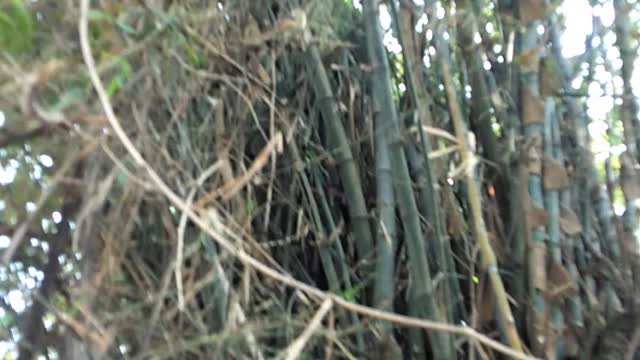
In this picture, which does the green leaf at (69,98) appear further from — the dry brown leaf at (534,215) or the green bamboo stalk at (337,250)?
the dry brown leaf at (534,215)

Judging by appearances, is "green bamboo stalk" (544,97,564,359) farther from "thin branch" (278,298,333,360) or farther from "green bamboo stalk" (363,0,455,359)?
"thin branch" (278,298,333,360)

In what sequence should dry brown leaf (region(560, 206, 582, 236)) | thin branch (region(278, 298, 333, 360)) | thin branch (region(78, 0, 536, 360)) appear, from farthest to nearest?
dry brown leaf (region(560, 206, 582, 236))
thin branch (region(278, 298, 333, 360))
thin branch (region(78, 0, 536, 360))

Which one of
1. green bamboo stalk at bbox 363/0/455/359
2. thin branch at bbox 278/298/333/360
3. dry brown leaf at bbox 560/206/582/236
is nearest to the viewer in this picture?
thin branch at bbox 278/298/333/360

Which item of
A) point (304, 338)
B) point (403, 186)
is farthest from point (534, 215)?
point (304, 338)

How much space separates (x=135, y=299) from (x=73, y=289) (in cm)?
13

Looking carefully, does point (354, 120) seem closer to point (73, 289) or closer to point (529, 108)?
point (529, 108)

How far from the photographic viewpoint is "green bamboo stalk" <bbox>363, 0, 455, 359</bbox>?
1.00 m

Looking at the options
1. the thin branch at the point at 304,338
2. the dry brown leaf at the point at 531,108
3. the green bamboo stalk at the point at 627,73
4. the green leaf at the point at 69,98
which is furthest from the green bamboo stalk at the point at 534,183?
the green leaf at the point at 69,98

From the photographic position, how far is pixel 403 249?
1.10 metres

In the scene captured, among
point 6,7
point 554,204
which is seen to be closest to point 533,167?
point 554,204

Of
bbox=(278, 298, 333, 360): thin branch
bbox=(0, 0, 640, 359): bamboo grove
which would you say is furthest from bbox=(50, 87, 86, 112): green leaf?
bbox=(278, 298, 333, 360): thin branch

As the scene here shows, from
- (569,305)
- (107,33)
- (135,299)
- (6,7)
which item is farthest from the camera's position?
(569,305)

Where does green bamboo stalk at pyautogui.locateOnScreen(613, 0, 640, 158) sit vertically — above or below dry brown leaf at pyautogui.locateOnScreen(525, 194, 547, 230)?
above

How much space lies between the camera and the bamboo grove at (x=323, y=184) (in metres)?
0.82
